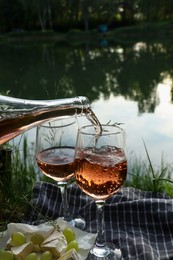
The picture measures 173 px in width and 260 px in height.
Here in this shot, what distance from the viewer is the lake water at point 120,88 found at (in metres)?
3.49

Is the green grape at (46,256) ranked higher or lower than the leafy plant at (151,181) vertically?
higher

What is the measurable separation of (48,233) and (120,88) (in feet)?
20.4

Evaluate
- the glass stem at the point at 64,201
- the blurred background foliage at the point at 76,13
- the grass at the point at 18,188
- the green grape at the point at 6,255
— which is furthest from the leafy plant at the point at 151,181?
the blurred background foliage at the point at 76,13

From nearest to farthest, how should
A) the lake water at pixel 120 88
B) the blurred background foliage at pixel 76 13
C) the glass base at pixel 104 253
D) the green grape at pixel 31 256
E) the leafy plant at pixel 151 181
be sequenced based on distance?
the green grape at pixel 31 256 → the glass base at pixel 104 253 → the leafy plant at pixel 151 181 → the lake water at pixel 120 88 → the blurred background foliage at pixel 76 13

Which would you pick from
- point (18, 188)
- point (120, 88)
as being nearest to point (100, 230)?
point (18, 188)

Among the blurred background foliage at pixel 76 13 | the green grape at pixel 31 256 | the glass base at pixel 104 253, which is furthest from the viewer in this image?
the blurred background foliage at pixel 76 13

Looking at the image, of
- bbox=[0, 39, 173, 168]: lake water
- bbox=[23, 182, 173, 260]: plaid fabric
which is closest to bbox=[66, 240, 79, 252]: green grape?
bbox=[23, 182, 173, 260]: plaid fabric

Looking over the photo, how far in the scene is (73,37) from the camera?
21.2m

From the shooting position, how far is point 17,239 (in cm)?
82

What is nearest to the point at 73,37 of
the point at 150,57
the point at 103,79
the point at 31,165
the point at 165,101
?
the point at 150,57

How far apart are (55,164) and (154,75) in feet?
23.0

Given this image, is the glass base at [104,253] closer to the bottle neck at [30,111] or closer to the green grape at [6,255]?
the green grape at [6,255]

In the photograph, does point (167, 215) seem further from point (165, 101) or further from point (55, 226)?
point (165, 101)

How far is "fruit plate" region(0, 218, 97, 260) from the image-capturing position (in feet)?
2.76
